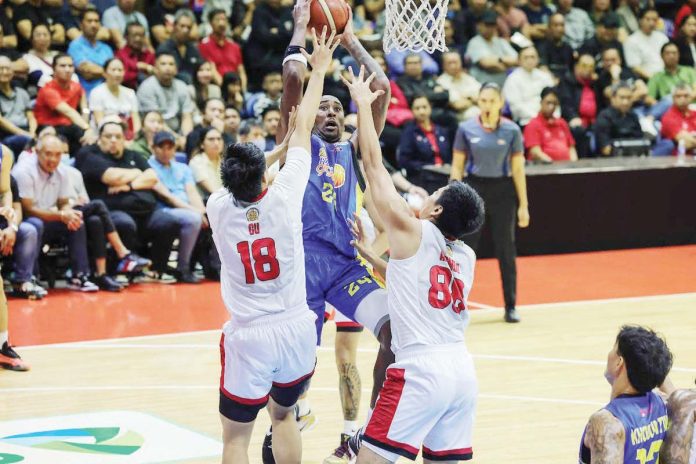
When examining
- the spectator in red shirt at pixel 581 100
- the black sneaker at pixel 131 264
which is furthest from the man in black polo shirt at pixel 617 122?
the black sneaker at pixel 131 264

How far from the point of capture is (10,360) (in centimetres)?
867

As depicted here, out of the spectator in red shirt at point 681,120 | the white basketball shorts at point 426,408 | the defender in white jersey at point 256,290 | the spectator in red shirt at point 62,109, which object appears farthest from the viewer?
the spectator in red shirt at point 681,120

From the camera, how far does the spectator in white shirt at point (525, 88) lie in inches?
599

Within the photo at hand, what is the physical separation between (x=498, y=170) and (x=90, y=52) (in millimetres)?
5500

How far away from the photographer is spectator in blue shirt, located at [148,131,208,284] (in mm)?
12141

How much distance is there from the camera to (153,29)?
1464 centimetres

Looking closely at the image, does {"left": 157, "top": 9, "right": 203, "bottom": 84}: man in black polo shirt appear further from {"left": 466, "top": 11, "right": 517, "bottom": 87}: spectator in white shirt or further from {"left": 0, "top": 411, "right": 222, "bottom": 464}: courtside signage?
{"left": 0, "top": 411, "right": 222, "bottom": 464}: courtside signage

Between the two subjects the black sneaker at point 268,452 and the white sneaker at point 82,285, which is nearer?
the black sneaker at point 268,452

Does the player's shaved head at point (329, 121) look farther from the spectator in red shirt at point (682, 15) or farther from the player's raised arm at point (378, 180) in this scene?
the spectator in red shirt at point (682, 15)

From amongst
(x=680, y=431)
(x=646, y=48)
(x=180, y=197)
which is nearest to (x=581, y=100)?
(x=646, y=48)

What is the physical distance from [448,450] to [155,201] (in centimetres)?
777

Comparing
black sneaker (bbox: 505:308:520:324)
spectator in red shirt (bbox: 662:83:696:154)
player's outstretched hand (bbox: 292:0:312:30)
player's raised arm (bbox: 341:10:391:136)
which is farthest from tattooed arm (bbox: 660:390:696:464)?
spectator in red shirt (bbox: 662:83:696:154)

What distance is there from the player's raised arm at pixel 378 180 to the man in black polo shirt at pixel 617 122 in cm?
1054

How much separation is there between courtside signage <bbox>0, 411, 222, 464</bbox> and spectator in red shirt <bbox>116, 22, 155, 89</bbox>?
697 centimetres
